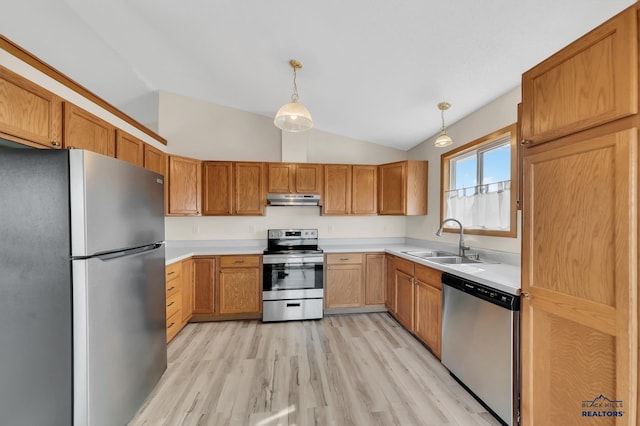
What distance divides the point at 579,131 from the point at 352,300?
284 cm

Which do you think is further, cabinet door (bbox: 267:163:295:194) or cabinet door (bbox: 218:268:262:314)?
cabinet door (bbox: 267:163:295:194)

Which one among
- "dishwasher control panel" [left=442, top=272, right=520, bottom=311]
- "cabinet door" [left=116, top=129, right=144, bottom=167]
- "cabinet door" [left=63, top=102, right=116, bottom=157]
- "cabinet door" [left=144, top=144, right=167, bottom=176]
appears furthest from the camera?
"cabinet door" [left=144, top=144, right=167, bottom=176]

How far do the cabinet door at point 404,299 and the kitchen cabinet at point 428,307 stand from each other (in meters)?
0.10

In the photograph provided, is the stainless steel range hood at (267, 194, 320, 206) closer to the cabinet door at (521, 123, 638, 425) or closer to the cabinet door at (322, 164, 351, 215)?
the cabinet door at (322, 164, 351, 215)

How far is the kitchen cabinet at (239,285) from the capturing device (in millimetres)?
3150

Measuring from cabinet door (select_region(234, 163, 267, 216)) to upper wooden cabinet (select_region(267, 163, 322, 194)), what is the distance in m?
0.14

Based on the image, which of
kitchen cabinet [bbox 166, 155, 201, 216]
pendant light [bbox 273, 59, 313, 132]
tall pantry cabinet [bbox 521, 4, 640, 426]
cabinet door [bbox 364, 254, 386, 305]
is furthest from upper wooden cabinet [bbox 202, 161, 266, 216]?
tall pantry cabinet [bbox 521, 4, 640, 426]

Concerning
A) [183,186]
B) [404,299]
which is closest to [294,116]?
[183,186]

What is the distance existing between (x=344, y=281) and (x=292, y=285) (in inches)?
28.2

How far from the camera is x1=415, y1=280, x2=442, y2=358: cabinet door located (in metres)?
2.24

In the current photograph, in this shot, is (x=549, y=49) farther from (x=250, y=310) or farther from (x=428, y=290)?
(x=250, y=310)

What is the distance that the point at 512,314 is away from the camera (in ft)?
4.85

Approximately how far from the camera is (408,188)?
11.6 ft

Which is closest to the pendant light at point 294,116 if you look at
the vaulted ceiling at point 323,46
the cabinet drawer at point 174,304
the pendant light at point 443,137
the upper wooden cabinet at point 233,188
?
the vaulted ceiling at point 323,46
